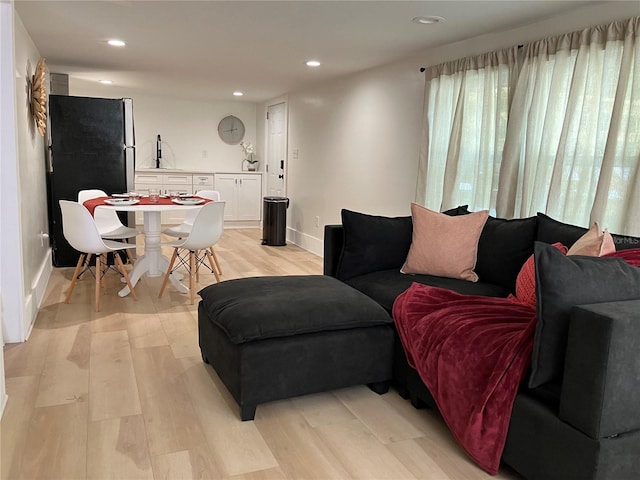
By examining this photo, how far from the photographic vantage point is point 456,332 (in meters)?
2.10

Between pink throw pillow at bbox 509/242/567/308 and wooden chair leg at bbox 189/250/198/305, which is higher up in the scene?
pink throw pillow at bbox 509/242/567/308

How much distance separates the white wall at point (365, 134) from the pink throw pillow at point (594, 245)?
142cm

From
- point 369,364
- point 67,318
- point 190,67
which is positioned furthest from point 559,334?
point 190,67

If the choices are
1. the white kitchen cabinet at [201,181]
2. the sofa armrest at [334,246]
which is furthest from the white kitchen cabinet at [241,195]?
the sofa armrest at [334,246]

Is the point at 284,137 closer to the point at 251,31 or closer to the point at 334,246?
the point at 251,31

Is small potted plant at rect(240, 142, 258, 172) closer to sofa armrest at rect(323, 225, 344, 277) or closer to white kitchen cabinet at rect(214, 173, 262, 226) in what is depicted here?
white kitchen cabinet at rect(214, 173, 262, 226)

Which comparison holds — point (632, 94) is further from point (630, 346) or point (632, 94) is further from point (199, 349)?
point (199, 349)

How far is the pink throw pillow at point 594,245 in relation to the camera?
2.15m

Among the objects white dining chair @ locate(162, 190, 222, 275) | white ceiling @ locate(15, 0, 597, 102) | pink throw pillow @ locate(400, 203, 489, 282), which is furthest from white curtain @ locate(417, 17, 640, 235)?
white dining chair @ locate(162, 190, 222, 275)

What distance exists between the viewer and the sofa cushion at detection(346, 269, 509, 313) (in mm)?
2734

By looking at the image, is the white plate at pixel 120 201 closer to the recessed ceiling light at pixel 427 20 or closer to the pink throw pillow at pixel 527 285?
the recessed ceiling light at pixel 427 20

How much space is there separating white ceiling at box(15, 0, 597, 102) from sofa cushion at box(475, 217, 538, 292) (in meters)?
1.31

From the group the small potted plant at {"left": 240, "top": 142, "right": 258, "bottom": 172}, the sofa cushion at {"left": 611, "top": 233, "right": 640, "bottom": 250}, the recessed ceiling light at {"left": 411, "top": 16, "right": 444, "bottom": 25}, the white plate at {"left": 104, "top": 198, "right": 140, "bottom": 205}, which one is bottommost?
the white plate at {"left": 104, "top": 198, "right": 140, "bottom": 205}

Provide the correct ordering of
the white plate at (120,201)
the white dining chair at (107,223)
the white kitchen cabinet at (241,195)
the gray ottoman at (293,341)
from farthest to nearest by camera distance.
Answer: the white kitchen cabinet at (241,195) → the white dining chair at (107,223) → the white plate at (120,201) → the gray ottoman at (293,341)
